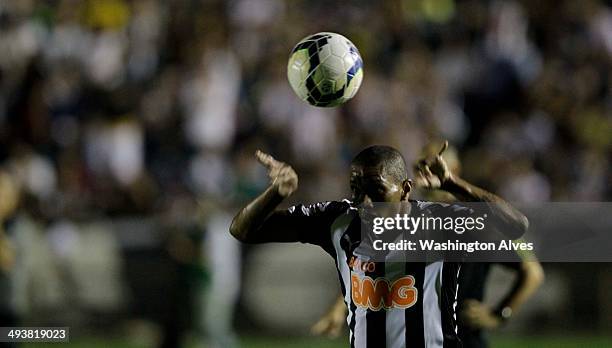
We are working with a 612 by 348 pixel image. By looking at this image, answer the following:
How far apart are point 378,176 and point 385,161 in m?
0.08

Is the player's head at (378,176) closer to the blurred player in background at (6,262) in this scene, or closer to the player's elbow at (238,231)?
the player's elbow at (238,231)

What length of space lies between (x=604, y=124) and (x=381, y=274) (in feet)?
32.6

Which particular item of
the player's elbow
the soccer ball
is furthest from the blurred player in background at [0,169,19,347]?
the player's elbow

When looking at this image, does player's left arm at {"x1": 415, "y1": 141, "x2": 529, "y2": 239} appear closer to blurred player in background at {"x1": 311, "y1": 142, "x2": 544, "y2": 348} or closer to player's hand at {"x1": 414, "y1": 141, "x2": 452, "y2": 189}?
player's hand at {"x1": 414, "y1": 141, "x2": 452, "y2": 189}

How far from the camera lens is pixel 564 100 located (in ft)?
50.7

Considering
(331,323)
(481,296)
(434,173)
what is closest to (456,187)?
(434,173)

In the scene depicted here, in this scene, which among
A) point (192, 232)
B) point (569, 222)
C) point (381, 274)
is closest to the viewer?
point (381, 274)

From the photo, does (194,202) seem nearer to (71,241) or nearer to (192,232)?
(192,232)

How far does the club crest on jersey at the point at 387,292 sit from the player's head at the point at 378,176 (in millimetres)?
406

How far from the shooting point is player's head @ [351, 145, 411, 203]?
5789mm

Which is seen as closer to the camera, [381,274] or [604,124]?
[381,274]

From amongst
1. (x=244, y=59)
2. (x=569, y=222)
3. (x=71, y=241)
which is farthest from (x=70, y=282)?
(x=569, y=222)

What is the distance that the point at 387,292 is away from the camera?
593 cm

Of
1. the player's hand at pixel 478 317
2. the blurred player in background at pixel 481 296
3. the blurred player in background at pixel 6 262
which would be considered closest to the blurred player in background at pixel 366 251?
the blurred player in background at pixel 481 296
